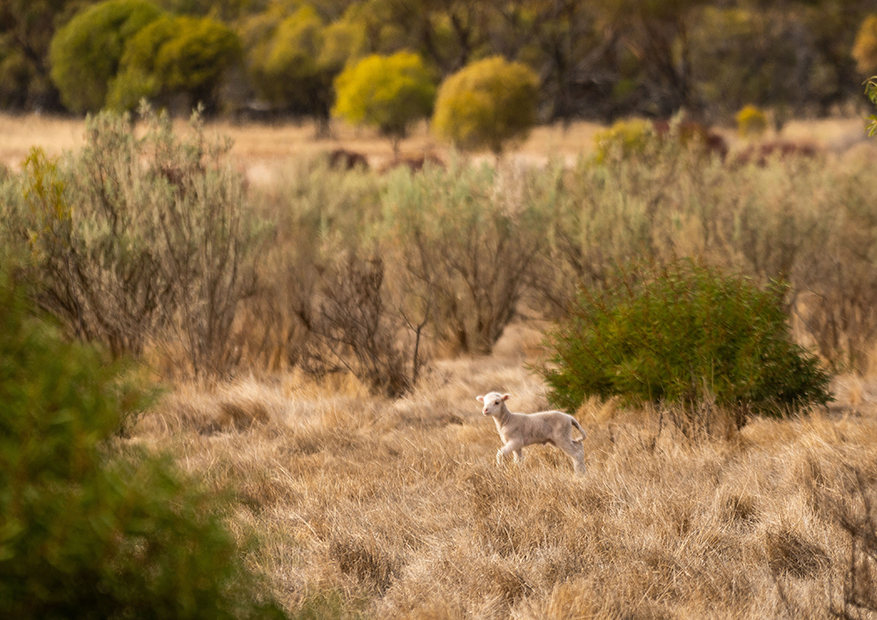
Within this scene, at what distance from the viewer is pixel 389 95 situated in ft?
106

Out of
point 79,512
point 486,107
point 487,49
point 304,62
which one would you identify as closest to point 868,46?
point 487,49

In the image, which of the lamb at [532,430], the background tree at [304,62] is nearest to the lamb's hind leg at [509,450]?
the lamb at [532,430]

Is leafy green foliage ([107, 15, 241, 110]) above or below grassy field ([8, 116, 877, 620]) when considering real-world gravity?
above

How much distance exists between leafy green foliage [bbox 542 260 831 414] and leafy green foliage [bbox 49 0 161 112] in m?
38.8

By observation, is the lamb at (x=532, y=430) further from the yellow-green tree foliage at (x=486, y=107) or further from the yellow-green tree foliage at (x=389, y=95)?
the yellow-green tree foliage at (x=389, y=95)

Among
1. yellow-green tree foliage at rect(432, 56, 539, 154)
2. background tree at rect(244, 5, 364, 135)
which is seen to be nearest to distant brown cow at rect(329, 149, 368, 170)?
yellow-green tree foliage at rect(432, 56, 539, 154)

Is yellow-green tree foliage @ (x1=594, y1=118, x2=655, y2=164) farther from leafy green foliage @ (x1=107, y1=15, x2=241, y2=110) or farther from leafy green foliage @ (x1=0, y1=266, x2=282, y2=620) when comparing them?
leafy green foliage @ (x1=107, y1=15, x2=241, y2=110)

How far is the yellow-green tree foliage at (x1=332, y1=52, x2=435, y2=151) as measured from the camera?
107ft

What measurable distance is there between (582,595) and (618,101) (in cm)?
4833

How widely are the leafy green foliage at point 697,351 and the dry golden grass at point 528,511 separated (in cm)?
23

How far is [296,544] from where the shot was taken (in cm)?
367

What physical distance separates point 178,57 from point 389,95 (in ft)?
36.8

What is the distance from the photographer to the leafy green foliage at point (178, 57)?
3781cm

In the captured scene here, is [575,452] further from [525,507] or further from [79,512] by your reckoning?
[79,512]
